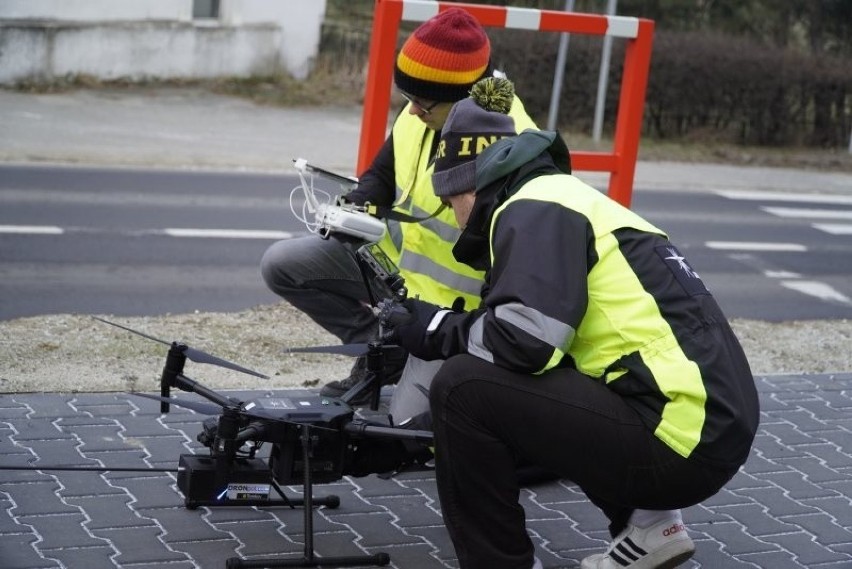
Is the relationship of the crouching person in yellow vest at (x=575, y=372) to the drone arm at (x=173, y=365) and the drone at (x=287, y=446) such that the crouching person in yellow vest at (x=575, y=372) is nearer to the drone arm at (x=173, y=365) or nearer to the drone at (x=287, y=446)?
the drone at (x=287, y=446)

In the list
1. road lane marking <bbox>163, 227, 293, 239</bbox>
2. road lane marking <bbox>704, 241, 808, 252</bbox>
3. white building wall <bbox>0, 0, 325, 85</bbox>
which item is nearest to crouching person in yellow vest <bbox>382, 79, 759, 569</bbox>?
road lane marking <bbox>163, 227, 293, 239</bbox>

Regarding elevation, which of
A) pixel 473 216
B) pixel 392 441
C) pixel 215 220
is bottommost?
pixel 215 220

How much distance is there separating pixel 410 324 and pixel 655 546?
95cm

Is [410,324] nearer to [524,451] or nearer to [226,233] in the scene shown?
[524,451]

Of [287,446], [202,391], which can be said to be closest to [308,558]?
[287,446]

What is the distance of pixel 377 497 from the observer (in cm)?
474

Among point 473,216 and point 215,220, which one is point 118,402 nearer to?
point 473,216

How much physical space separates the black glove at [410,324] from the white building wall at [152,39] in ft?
44.3

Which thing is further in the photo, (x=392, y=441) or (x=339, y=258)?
(x=339, y=258)

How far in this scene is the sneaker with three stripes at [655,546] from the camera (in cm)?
392

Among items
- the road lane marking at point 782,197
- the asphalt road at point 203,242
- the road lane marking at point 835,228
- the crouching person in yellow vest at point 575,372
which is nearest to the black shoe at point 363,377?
the crouching person in yellow vest at point 575,372

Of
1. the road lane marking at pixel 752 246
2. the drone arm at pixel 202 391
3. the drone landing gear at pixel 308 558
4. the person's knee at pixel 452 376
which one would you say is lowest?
the road lane marking at pixel 752 246

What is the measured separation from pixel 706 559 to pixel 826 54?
16477mm

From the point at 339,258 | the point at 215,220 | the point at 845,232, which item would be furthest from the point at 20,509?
the point at 845,232
